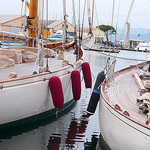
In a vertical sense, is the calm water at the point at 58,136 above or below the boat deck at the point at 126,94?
below

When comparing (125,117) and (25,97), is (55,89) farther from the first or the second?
(125,117)

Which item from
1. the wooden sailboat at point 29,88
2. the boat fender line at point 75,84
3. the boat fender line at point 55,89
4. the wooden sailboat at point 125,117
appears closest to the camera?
the wooden sailboat at point 125,117

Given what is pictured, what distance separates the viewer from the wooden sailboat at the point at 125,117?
553cm

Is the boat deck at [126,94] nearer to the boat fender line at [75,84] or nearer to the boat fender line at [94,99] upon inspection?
the boat fender line at [94,99]

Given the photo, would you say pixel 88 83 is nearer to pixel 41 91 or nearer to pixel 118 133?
pixel 41 91

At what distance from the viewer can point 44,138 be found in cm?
868

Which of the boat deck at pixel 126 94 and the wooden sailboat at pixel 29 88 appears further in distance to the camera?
the wooden sailboat at pixel 29 88

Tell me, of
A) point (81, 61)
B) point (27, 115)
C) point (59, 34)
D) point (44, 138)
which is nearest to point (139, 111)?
point (44, 138)

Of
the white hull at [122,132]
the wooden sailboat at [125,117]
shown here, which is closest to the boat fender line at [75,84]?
the wooden sailboat at [125,117]

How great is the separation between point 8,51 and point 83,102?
176 inches

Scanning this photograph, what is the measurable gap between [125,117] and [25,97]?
12.4 feet

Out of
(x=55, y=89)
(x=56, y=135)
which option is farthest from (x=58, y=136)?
(x=55, y=89)

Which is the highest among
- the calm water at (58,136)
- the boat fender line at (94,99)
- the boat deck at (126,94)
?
the boat deck at (126,94)

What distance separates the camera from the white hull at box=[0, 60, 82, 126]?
8117 mm
